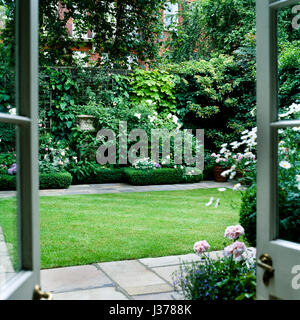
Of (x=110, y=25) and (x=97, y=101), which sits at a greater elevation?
(x=110, y=25)

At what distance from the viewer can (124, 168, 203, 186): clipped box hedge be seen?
7.92 m

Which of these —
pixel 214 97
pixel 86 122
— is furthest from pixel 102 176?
pixel 214 97

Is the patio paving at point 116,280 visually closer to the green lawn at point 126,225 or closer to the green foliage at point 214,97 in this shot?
the green lawn at point 126,225

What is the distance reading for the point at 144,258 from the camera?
3.43 m

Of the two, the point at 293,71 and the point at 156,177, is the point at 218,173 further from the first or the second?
the point at 293,71

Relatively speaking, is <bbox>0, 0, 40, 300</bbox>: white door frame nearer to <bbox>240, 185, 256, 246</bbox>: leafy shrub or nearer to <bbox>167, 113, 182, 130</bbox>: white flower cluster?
<bbox>240, 185, 256, 246</bbox>: leafy shrub

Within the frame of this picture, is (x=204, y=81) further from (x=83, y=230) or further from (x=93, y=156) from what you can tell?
(x=83, y=230)

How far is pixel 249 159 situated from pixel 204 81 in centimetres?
618

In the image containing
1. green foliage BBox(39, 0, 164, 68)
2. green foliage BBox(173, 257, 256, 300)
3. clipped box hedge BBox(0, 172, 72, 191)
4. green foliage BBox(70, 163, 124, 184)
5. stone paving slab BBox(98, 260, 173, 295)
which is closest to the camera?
green foliage BBox(173, 257, 256, 300)

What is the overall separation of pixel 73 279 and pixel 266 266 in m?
1.91

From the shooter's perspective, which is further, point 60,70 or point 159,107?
point 159,107

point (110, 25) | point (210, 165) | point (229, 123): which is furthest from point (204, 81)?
point (110, 25)

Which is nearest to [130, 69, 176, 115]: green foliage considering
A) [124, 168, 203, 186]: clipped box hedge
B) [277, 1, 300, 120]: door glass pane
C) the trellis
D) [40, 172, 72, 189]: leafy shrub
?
the trellis
